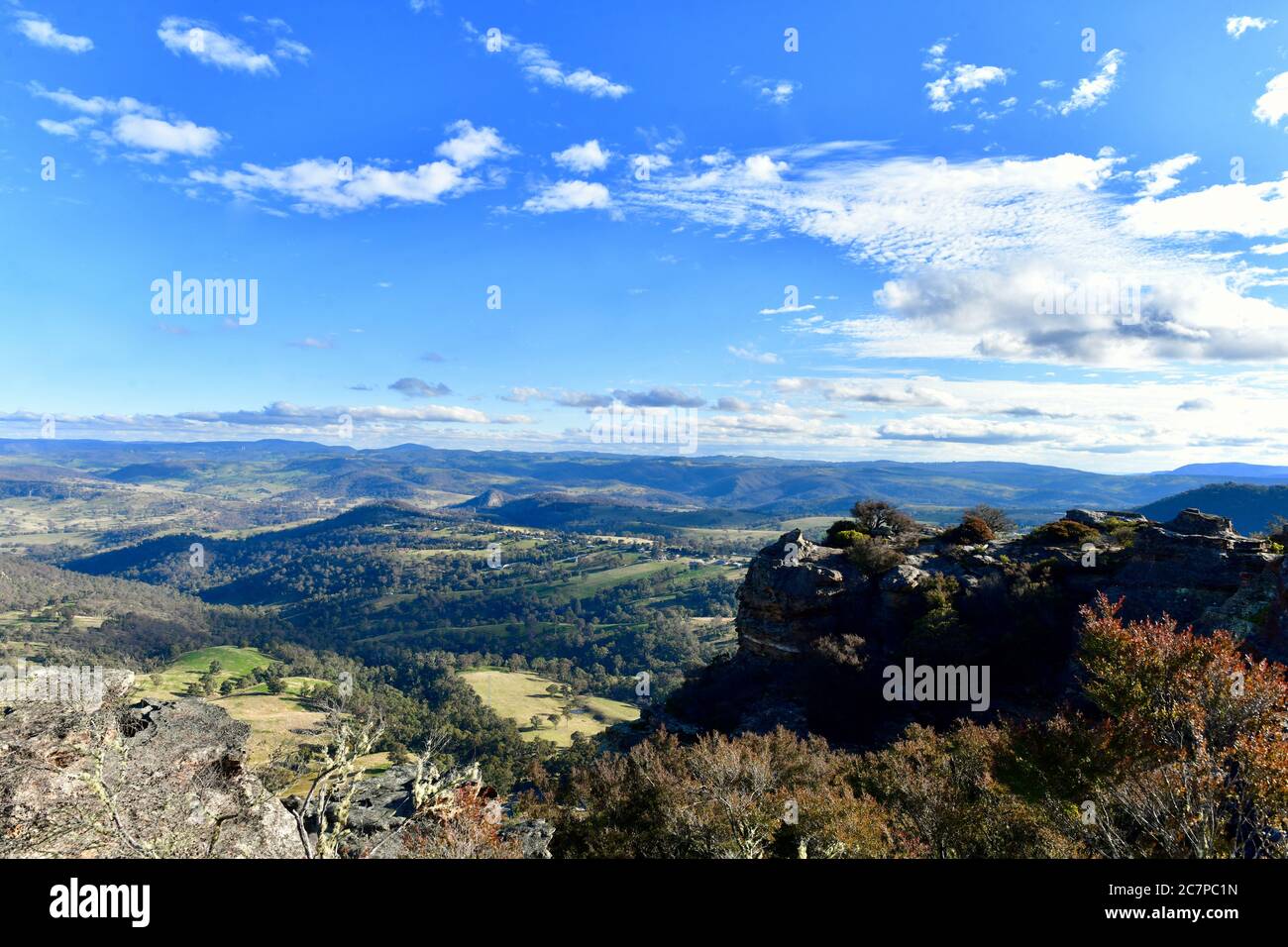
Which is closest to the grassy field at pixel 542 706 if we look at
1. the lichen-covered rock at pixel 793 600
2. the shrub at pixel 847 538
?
the lichen-covered rock at pixel 793 600

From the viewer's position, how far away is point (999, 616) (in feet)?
121

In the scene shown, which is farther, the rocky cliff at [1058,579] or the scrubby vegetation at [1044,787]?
the rocky cliff at [1058,579]

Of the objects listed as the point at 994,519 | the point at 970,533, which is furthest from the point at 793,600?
the point at 994,519

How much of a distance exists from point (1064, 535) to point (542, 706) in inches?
4106

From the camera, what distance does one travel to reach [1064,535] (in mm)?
42719

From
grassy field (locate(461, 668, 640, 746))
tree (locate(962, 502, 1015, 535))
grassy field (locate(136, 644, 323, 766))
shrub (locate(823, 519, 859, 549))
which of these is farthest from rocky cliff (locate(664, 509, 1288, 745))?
grassy field (locate(136, 644, 323, 766))

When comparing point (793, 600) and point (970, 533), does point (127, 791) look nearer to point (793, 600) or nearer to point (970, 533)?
point (793, 600)

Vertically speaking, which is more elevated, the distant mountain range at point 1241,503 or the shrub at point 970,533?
the shrub at point 970,533

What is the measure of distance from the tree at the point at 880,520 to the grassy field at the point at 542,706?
6648 centimetres

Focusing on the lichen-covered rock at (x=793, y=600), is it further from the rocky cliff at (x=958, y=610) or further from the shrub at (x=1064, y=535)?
the shrub at (x=1064, y=535)

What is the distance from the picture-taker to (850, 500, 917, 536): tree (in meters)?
51.6

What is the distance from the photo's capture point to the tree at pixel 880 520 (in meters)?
51.6
